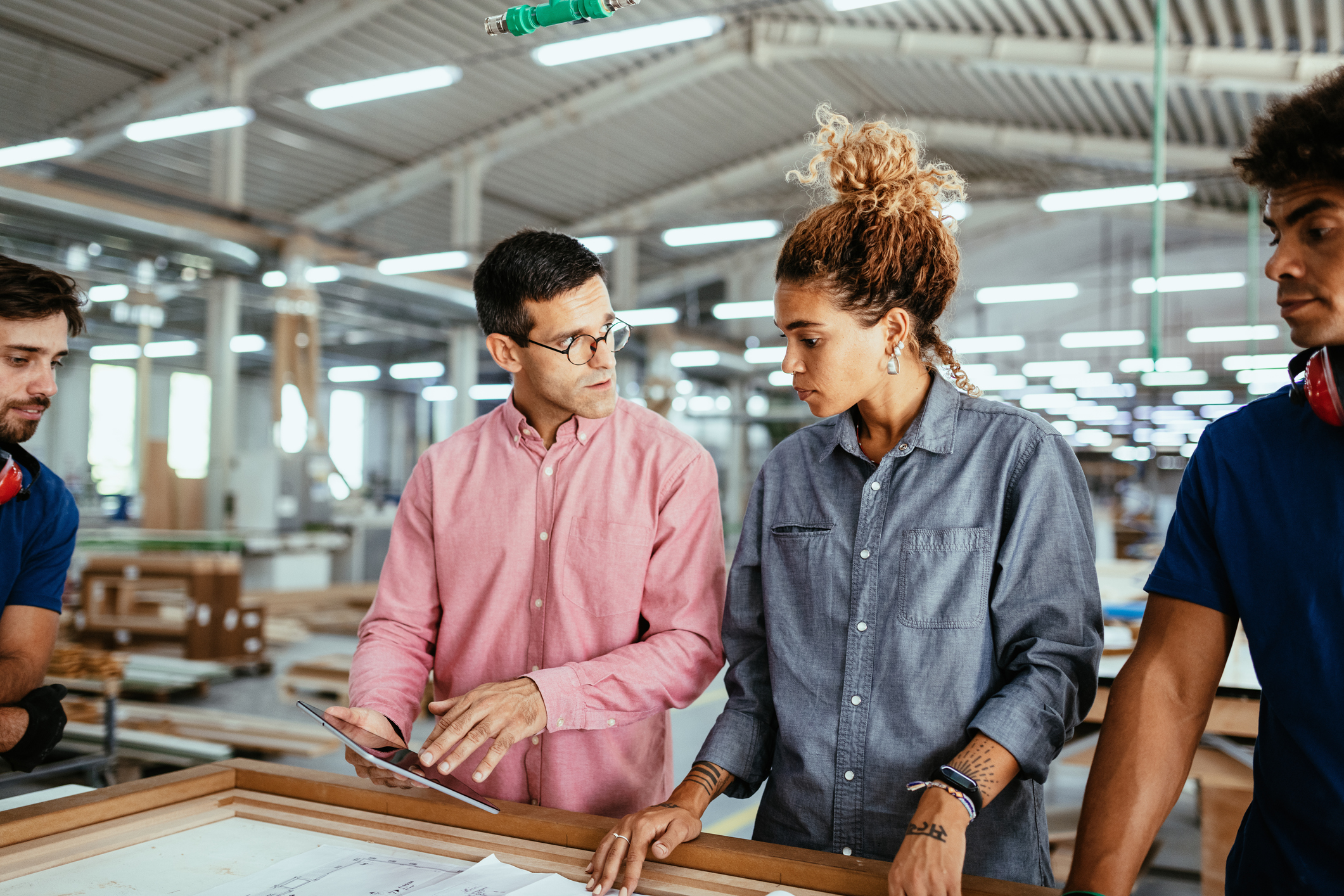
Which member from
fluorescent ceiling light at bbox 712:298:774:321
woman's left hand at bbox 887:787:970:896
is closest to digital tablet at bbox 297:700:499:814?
woman's left hand at bbox 887:787:970:896

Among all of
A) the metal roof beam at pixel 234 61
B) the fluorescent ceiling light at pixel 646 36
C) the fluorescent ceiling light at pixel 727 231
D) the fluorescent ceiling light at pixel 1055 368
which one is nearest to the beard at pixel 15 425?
the fluorescent ceiling light at pixel 646 36

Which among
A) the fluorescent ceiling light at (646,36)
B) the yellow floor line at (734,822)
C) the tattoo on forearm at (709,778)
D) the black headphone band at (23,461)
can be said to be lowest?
the yellow floor line at (734,822)

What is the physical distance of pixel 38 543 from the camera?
1926 mm

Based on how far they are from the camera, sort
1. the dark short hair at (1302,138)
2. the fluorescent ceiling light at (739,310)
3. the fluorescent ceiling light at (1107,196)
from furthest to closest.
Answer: the fluorescent ceiling light at (739,310) → the fluorescent ceiling light at (1107,196) → the dark short hair at (1302,138)

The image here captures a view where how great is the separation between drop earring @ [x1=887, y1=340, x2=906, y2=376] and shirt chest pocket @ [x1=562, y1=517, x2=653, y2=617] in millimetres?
511

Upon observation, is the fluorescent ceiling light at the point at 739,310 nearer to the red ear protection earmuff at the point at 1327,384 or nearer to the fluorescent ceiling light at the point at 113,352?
the fluorescent ceiling light at the point at 113,352

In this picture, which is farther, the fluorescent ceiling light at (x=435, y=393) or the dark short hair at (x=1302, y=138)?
the fluorescent ceiling light at (x=435, y=393)

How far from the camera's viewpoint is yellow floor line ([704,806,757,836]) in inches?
161

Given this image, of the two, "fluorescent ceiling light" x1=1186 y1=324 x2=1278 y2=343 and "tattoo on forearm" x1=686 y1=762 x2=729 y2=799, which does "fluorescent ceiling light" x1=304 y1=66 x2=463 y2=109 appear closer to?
"tattoo on forearm" x1=686 y1=762 x2=729 y2=799

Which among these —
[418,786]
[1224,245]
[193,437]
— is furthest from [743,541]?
[193,437]

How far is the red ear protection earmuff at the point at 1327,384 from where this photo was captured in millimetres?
988

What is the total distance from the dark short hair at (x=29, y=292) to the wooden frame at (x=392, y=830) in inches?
35.1

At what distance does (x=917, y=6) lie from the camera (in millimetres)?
8977

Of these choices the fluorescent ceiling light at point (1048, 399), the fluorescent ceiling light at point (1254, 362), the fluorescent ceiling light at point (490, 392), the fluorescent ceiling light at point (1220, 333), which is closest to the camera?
the fluorescent ceiling light at point (1254, 362)
